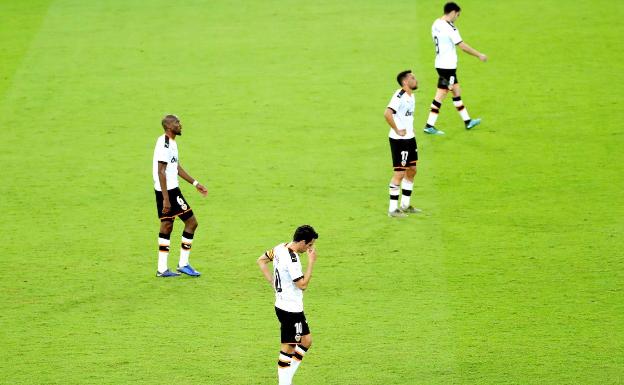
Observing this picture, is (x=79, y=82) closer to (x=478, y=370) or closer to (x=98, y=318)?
(x=98, y=318)

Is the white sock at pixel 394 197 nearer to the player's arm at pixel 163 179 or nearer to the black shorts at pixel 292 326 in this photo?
the player's arm at pixel 163 179

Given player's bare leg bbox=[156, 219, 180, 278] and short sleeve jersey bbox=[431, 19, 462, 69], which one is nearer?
player's bare leg bbox=[156, 219, 180, 278]

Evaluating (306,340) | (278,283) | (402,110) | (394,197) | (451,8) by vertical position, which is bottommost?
(394,197)

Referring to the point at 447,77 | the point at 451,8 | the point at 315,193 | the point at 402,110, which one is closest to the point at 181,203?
the point at 315,193

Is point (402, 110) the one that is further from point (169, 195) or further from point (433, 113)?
point (169, 195)

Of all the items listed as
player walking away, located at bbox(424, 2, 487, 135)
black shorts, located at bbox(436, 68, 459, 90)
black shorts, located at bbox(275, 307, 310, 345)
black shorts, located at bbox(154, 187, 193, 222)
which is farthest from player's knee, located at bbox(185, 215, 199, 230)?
black shorts, located at bbox(436, 68, 459, 90)

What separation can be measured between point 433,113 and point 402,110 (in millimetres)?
3499

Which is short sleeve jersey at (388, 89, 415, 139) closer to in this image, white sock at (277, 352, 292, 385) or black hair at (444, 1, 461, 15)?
black hair at (444, 1, 461, 15)

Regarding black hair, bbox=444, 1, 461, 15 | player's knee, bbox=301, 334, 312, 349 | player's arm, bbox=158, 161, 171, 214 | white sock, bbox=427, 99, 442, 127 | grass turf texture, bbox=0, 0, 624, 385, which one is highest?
black hair, bbox=444, 1, 461, 15

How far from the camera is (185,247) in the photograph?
15180mm

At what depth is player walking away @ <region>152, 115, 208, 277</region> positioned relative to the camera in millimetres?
14703

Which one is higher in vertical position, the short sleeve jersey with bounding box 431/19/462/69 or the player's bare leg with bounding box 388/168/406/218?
the short sleeve jersey with bounding box 431/19/462/69

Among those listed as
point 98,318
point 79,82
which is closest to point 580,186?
point 98,318

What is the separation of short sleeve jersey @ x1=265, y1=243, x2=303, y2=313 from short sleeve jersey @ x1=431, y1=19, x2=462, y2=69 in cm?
868
